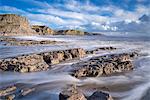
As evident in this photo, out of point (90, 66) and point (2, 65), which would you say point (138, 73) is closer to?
point (90, 66)

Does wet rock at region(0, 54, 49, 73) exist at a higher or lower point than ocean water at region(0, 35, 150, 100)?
higher

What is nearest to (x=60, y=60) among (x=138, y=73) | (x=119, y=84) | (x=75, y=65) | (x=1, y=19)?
(x=75, y=65)

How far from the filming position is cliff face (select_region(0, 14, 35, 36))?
161375 millimetres

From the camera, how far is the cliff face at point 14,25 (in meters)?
161

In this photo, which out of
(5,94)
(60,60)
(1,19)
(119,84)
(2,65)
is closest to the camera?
(5,94)

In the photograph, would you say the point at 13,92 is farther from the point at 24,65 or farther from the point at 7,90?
the point at 24,65

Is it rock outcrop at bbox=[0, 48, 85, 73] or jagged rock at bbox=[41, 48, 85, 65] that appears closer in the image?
rock outcrop at bbox=[0, 48, 85, 73]

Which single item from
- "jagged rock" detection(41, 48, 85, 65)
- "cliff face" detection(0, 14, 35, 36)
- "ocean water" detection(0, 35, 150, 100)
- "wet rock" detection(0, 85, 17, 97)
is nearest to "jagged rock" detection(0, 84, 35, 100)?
"wet rock" detection(0, 85, 17, 97)

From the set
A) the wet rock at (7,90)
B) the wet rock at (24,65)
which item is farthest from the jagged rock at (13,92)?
the wet rock at (24,65)

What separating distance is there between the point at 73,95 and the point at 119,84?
7038 mm

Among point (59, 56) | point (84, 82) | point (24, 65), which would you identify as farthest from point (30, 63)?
point (84, 82)

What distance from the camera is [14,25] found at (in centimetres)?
17412

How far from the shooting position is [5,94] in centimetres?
1616

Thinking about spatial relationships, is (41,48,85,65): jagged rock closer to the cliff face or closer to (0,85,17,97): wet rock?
(0,85,17,97): wet rock
